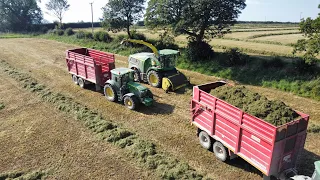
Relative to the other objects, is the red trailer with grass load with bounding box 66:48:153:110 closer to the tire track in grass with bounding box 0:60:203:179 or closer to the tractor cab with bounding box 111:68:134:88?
the tractor cab with bounding box 111:68:134:88

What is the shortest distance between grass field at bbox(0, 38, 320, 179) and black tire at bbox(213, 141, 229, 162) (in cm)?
20

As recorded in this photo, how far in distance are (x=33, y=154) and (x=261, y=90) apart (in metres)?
12.7

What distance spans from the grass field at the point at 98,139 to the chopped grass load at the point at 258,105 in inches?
78.5

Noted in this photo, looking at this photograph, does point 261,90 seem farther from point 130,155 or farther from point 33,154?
point 33,154

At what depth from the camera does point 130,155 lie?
8961mm

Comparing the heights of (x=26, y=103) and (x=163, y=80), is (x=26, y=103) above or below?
below

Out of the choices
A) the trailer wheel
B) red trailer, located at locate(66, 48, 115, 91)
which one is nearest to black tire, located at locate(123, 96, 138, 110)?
red trailer, located at locate(66, 48, 115, 91)

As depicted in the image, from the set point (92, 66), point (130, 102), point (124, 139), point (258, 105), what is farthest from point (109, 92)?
point (258, 105)

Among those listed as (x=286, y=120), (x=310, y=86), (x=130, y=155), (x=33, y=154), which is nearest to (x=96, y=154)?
(x=130, y=155)

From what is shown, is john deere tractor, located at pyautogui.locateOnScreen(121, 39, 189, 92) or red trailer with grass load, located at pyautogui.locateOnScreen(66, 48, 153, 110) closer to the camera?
red trailer with grass load, located at pyautogui.locateOnScreen(66, 48, 153, 110)

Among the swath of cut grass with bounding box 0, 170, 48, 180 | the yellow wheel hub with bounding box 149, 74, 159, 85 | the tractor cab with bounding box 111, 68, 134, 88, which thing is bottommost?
the swath of cut grass with bounding box 0, 170, 48, 180

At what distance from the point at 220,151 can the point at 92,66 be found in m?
8.99

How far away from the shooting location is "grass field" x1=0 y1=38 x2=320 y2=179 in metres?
8.28

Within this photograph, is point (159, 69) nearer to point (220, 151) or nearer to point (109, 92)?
point (109, 92)
